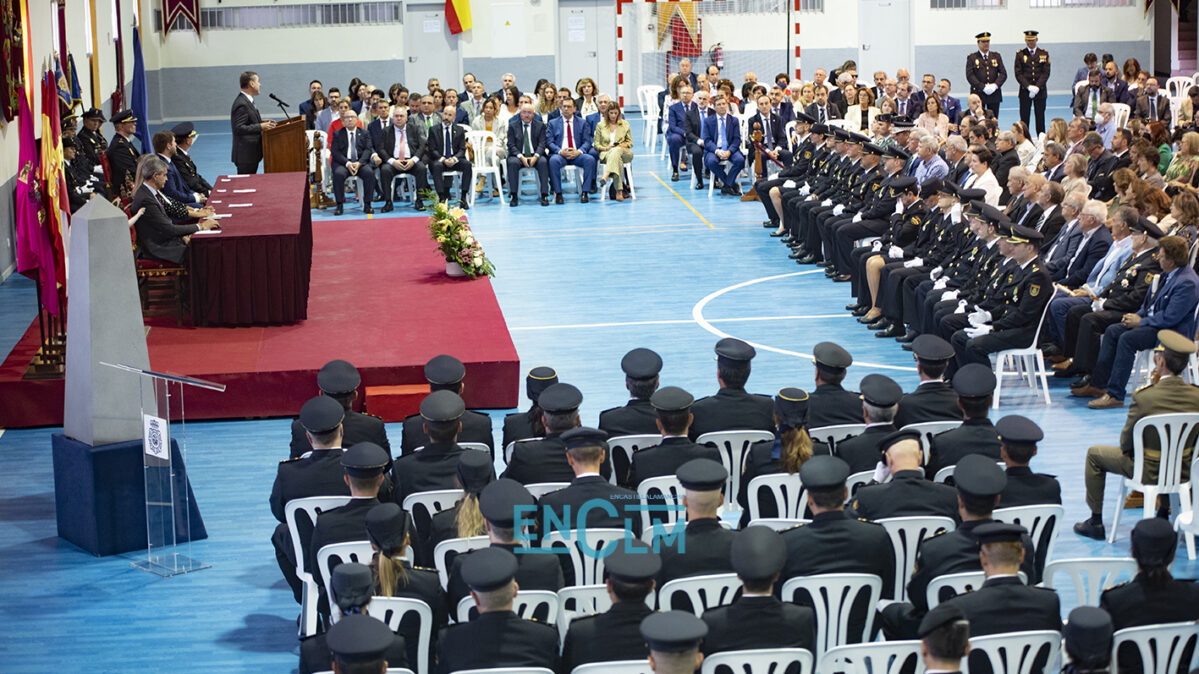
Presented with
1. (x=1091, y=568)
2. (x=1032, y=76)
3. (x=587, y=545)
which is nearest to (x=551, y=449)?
(x=587, y=545)

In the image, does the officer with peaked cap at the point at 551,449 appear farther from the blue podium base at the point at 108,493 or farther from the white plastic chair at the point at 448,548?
the blue podium base at the point at 108,493

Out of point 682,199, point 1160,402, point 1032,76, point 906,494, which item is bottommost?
point 906,494

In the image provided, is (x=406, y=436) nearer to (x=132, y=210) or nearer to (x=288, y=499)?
(x=288, y=499)

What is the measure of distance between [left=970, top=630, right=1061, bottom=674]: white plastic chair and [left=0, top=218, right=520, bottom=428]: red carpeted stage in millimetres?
6035

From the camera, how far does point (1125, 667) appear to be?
182 inches

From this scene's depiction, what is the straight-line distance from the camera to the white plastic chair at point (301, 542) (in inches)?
242

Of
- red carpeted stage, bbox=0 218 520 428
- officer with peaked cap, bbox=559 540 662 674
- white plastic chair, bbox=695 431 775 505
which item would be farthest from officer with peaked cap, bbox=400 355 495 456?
red carpeted stage, bbox=0 218 520 428

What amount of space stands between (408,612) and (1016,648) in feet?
7.28

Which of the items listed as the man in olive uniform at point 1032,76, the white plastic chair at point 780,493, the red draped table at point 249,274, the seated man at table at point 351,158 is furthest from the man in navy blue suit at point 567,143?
the white plastic chair at point 780,493

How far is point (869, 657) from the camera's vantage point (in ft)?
14.4

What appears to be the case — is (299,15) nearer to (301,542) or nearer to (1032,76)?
(1032,76)

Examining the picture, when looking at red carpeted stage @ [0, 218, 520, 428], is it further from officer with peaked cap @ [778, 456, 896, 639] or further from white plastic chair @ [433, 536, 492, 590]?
officer with peaked cap @ [778, 456, 896, 639]

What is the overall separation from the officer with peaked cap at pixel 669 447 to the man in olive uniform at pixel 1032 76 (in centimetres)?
1915

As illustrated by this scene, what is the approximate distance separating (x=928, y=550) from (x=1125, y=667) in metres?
0.89
